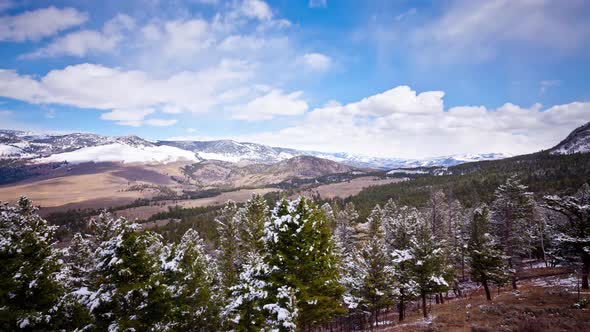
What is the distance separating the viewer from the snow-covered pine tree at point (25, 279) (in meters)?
17.6

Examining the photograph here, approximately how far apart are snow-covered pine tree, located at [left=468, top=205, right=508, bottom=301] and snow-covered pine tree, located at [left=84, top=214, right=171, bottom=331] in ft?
119

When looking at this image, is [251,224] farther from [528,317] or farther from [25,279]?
[528,317]

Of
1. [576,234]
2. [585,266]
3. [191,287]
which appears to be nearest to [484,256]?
[585,266]

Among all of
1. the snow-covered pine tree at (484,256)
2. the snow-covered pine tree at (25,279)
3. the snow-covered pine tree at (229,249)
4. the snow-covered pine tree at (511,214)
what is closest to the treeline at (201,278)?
the snow-covered pine tree at (25,279)

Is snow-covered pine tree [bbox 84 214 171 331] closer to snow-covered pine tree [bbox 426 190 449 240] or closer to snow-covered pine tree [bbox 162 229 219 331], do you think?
snow-covered pine tree [bbox 162 229 219 331]

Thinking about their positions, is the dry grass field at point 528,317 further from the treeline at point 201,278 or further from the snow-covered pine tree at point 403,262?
the snow-covered pine tree at point 403,262

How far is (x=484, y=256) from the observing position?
116ft

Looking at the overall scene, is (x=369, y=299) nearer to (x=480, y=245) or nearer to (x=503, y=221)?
(x=480, y=245)

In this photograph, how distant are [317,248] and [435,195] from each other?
5263cm

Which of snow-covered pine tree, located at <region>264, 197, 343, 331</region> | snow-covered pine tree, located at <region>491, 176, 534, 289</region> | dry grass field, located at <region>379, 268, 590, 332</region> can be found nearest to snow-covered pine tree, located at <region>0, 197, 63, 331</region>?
snow-covered pine tree, located at <region>264, 197, 343, 331</region>

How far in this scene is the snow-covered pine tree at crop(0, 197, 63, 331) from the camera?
17.6 m

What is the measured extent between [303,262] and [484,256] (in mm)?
27625

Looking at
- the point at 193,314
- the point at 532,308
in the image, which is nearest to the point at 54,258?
the point at 193,314

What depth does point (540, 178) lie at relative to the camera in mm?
183375
